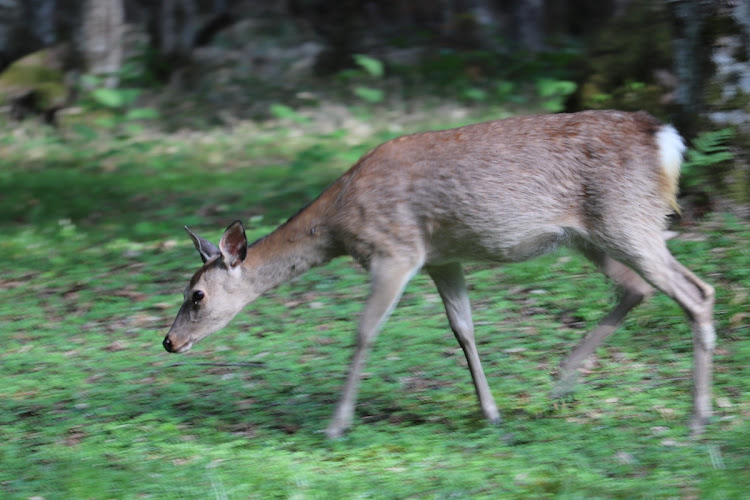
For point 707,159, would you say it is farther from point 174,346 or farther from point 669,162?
point 174,346

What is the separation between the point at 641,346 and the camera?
636 centimetres

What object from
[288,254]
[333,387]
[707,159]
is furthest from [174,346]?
[707,159]

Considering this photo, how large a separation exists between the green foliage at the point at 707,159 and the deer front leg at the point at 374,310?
2918 mm

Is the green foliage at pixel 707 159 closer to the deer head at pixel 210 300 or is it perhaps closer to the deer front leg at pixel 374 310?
the deer front leg at pixel 374 310

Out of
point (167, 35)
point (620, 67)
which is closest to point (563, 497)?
point (620, 67)

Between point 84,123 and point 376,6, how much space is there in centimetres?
658

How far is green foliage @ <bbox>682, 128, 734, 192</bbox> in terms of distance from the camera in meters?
7.32

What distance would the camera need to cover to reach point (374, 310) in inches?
217

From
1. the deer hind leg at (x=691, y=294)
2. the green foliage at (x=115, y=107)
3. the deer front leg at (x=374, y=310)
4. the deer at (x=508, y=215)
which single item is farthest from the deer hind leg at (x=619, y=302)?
the green foliage at (x=115, y=107)

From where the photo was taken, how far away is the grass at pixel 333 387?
4.68 m

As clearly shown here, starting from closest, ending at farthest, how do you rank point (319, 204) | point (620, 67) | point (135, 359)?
point (319, 204) < point (135, 359) < point (620, 67)

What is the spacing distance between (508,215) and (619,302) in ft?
3.22

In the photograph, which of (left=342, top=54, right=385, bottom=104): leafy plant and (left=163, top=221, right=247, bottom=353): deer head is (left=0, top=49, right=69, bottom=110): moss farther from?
(left=163, top=221, right=247, bottom=353): deer head

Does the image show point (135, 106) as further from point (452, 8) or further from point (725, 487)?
point (725, 487)
